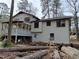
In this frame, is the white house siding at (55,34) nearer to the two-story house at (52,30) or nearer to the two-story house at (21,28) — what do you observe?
the two-story house at (52,30)

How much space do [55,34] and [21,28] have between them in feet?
21.9

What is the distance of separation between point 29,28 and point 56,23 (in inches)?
247

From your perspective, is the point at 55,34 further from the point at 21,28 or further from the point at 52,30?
the point at 21,28

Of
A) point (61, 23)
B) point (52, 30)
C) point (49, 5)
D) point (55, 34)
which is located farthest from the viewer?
point (49, 5)

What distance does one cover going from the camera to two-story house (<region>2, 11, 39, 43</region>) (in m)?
33.3

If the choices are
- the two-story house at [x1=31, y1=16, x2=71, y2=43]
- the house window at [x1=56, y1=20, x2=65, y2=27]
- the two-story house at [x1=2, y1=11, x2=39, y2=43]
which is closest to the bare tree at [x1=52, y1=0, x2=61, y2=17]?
the two-story house at [x1=2, y1=11, x2=39, y2=43]

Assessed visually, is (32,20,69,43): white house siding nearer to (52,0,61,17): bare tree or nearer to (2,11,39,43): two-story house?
(2,11,39,43): two-story house

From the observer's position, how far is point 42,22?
35.0m

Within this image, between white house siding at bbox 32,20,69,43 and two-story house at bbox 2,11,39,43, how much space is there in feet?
5.70

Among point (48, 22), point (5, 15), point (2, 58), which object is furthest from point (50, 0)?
point (2, 58)

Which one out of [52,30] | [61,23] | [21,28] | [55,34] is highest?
[61,23]

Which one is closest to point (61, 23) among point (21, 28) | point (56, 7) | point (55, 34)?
point (55, 34)

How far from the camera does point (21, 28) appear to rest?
3384 centimetres

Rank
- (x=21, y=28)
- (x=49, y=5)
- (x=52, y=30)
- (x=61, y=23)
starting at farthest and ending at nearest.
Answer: (x=49, y=5) → (x=21, y=28) → (x=52, y=30) → (x=61, y=23)
